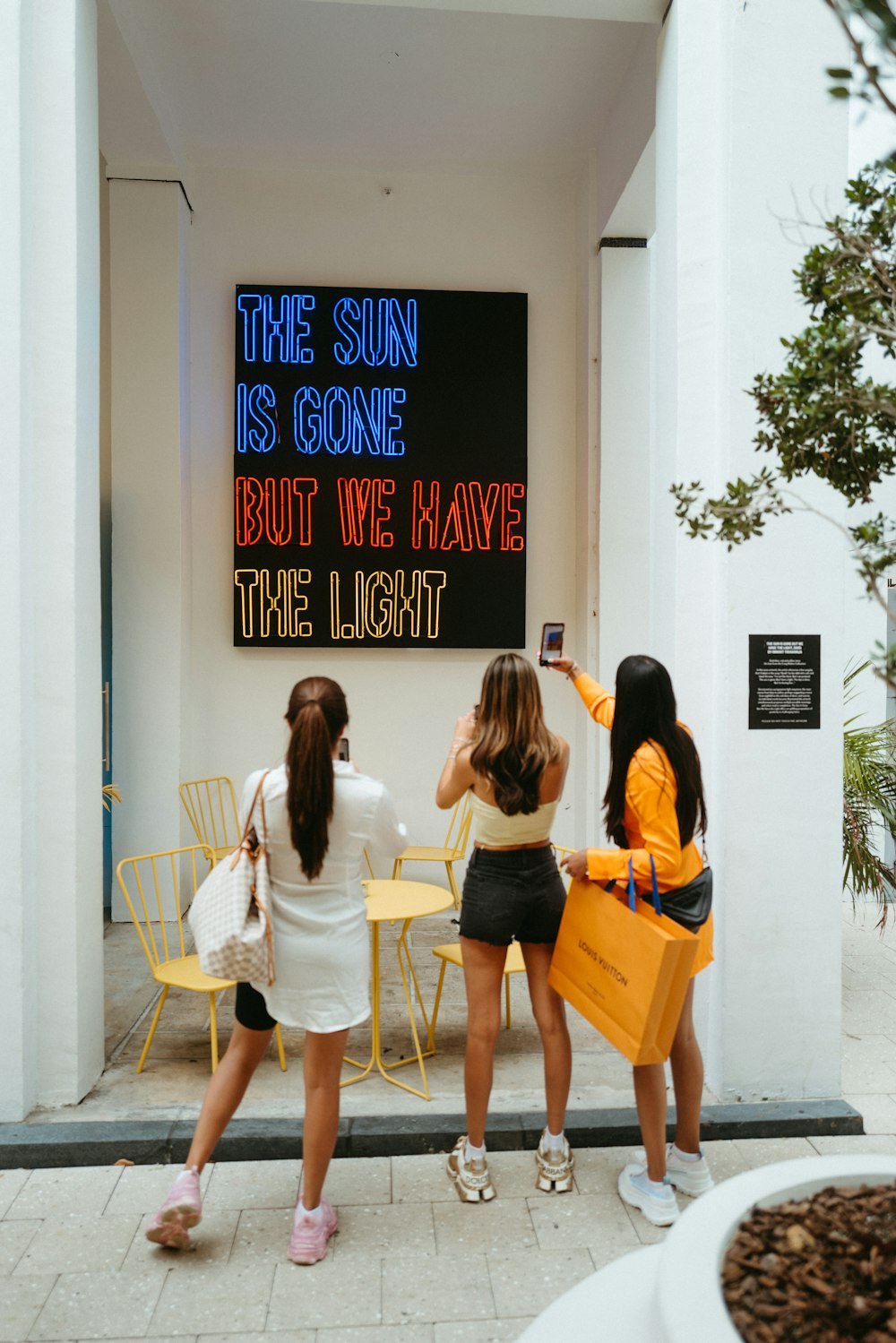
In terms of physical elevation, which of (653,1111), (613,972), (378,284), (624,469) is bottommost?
(653,1111)

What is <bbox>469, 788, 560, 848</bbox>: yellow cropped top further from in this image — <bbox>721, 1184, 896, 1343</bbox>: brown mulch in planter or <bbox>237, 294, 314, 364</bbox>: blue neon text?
A: <bbox>237, 294, 314, 364</bbox>: blue neon text

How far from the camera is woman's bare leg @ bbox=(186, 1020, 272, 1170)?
2982mm

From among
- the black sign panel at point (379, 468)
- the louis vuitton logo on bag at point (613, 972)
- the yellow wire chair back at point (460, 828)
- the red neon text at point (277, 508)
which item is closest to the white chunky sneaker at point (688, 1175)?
the louis vuitton logo on bag at point (613, 972)

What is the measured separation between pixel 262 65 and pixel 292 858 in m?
5.01

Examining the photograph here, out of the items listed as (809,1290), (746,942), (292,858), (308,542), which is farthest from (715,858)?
(308,542)

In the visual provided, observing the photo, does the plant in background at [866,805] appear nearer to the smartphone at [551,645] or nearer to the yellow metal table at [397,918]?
the smartphone at [551,645]

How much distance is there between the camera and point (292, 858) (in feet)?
9.48

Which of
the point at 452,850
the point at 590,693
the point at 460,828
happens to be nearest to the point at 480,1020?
the point at 590,693

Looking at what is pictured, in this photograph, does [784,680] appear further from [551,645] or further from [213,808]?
[213,808]

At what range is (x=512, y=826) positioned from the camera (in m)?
3.20

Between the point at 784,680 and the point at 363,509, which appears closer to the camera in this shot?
the point at 784,680

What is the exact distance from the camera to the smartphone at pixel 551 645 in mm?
3607

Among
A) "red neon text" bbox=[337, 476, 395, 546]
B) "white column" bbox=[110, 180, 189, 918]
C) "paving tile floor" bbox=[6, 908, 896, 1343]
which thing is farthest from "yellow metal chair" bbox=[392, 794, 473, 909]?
"paving tile floor" bbox=[6, 908, 896, 1343]

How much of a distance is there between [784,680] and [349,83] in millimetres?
4509
